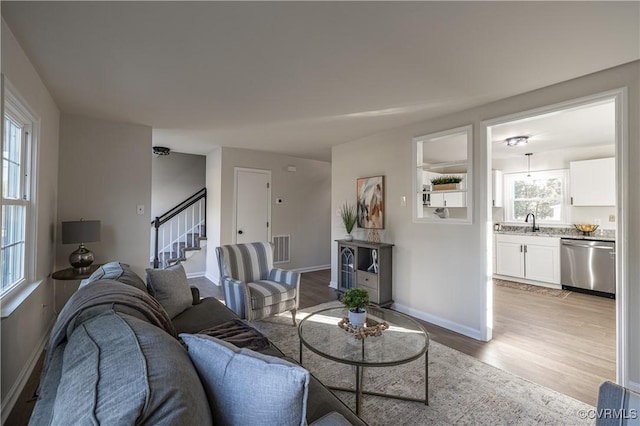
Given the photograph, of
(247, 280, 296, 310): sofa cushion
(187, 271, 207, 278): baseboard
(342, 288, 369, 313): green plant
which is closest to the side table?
(247, 280, 296, 310): sofa cushion

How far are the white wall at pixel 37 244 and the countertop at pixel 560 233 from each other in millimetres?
6527

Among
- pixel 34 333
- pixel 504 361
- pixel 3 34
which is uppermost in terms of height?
pixel 3 34

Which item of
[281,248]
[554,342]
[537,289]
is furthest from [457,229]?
[281,248]

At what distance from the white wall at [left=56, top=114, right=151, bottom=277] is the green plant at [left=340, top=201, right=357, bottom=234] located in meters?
2.77

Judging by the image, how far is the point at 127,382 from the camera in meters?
0.70

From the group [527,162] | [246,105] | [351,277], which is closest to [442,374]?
[351,277]

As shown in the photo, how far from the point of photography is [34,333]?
2.38m

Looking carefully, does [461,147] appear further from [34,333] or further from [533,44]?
[34,333]

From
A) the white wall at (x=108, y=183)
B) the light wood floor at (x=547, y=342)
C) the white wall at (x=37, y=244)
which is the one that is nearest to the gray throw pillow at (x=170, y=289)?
the white wall at (x=37, y=244)

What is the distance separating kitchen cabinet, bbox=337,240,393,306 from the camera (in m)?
3.77

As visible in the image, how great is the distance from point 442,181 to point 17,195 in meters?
4.36

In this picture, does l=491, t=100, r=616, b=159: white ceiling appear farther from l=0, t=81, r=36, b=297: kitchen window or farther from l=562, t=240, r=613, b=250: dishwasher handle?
l=0, t=81, r=36, b=297: kitchen window

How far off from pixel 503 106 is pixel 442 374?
2.55 meters

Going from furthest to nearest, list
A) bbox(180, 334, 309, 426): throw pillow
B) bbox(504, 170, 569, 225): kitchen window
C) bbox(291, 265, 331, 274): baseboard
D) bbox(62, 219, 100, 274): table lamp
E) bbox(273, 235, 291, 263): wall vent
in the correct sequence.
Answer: bbox(291, 265, 331, 274): baseboard < bbox(273, 235, 291, 263): wall vent < bbox(504, 170, 569, 225): kitchen window < bbox(62, 219, 100, 274): table lamp < bbox(180, 334, 309, 426): throw pillow
